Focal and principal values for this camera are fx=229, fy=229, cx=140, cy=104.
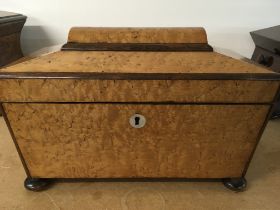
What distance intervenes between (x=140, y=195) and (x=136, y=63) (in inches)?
19.4

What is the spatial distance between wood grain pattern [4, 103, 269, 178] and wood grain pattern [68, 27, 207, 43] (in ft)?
1.09

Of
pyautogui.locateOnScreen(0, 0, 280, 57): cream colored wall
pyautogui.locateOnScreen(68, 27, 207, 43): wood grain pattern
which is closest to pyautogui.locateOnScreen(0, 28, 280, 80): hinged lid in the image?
pyautogui.locateOnScreen(68, 27, 207, 43): wood grain pattern

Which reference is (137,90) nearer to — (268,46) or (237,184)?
(237,184)

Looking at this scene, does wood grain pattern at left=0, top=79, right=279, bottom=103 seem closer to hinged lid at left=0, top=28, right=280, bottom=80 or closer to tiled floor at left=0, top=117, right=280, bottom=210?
hinged lid at left=0, top=28, right=280, bottom=80

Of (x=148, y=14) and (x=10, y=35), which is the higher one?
(x=148, y=14)

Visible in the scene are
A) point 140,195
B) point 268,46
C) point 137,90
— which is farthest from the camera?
point 268,46

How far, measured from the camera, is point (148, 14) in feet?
3.99

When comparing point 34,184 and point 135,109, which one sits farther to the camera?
point 34,184

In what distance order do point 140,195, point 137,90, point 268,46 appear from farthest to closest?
point 268,46, point 140,195, point 137,90

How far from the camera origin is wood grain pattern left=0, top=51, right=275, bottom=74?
69 centimetres

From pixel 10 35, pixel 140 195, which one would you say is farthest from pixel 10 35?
pixel 140 195

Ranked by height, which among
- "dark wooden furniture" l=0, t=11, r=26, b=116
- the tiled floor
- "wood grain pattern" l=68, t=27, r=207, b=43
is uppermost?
"wood grain pattern" l=68, t=27, r=207, b=43

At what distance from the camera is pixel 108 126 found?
75 centimetres

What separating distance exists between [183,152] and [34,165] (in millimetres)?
539
